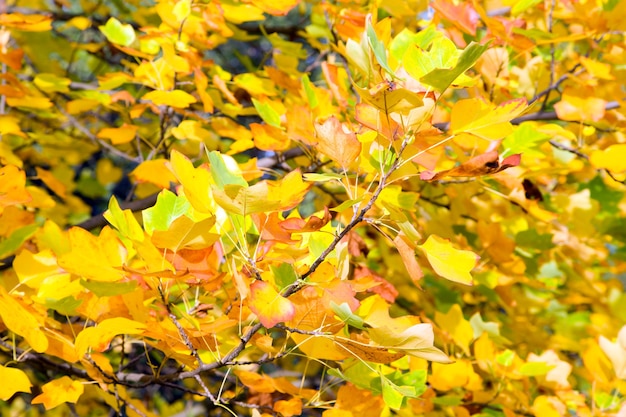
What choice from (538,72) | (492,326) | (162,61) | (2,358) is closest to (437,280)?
(492,326)

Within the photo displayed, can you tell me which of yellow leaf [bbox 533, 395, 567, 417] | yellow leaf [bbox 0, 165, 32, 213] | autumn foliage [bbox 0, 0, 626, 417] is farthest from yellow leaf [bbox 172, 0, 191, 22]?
yellow leaf [bbox 533, 395, 567, 417]

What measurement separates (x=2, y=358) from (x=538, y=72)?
1.24 meters

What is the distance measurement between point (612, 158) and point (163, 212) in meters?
0.69

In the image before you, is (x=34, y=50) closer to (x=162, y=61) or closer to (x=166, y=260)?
(x=162, y=61)

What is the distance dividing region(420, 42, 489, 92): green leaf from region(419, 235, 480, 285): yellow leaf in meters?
0.18

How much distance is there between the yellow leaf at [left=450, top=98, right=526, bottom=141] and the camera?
2.46 feet

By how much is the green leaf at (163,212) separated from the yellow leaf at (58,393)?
23 centimetres

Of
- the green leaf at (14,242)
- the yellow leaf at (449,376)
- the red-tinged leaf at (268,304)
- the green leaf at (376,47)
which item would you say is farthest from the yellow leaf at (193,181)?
the yellow leaf at (449,376)

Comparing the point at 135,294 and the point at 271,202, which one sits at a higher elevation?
the point at 271,202

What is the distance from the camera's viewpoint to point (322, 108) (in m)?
1.24

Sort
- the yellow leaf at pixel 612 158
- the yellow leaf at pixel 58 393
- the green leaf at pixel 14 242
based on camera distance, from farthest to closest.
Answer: the yellow leaf at pixel 612 158 < the green leaf at pixel 14 242 < the yellow leaf at pixel 58 393

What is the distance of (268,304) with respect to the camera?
2.31 ft

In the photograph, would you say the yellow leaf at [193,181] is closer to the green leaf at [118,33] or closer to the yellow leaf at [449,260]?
Answer: the yellow leaf at [449,260]

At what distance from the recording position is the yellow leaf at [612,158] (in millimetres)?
1084
